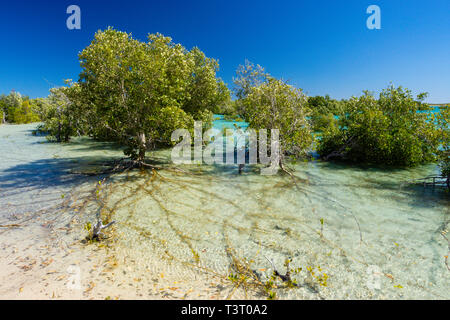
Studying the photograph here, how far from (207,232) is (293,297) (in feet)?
11.6

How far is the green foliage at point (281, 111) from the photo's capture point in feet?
46.3

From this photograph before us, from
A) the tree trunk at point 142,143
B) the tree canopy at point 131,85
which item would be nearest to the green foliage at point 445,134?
the tree canopy at point 131,85

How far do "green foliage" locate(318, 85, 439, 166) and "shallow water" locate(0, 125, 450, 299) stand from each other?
1.57 m

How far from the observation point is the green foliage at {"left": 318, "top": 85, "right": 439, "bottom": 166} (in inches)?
616

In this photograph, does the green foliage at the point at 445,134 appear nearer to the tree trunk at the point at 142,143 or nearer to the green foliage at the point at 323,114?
the green foliage at the point at 323,114

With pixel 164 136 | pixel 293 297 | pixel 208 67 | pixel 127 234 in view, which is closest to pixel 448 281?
pixel 293 297

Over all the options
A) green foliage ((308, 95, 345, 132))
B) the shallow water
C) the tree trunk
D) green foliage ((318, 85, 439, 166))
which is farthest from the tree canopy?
green foliage ((318, 85, 439, 166))

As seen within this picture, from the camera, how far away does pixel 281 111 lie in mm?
14594

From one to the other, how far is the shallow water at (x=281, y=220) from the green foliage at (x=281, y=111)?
97.8 inches

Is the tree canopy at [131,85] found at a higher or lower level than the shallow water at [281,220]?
higher

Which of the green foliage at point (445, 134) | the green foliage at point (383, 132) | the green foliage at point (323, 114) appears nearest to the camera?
the green foliage at point (445, 134)

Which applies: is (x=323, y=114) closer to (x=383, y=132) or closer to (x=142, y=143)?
(x=383, y=132)

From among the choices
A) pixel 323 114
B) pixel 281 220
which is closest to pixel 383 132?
pixel 281 220

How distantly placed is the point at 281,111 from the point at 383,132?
25.7 feet
